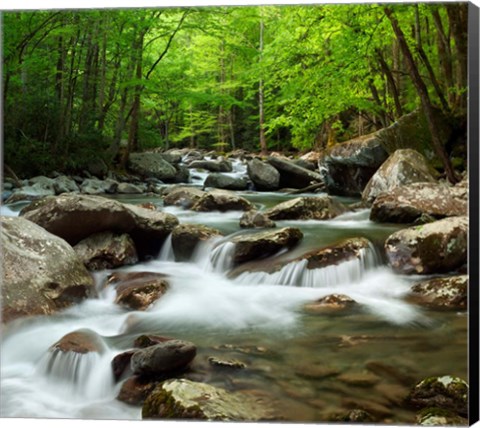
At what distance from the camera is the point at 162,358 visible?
2291mm

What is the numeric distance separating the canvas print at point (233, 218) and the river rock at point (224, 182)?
5 cm

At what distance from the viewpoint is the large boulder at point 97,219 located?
3.48 metres

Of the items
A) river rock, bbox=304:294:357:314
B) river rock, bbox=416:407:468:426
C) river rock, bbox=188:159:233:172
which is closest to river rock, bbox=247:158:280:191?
river rock, bbox=188:159:233:172

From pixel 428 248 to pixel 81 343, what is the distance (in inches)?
82.7

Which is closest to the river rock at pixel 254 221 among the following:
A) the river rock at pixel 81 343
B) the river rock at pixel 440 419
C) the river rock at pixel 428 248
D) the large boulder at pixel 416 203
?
the large boulder at pixel 416 203

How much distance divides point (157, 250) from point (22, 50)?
1588 millimetres

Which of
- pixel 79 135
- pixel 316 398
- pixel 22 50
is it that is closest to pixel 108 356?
pixel 316 398

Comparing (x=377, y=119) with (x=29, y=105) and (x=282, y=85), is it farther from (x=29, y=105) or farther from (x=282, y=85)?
(x=29, y=105)

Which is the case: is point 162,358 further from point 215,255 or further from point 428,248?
point 428,248

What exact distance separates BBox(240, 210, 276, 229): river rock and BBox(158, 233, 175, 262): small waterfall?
54 centimetres

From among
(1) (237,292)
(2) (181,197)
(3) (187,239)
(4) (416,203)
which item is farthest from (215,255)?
(4) (416,203)

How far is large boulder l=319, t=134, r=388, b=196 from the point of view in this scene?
4.02 meters

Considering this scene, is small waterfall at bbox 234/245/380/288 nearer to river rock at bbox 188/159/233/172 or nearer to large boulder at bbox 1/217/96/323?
river rock at bbox 188/159/233/172

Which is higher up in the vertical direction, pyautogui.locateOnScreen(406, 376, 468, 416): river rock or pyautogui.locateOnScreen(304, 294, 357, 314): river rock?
pyautogui.locateOnScreen(304, 294, 357, 314): river rock
